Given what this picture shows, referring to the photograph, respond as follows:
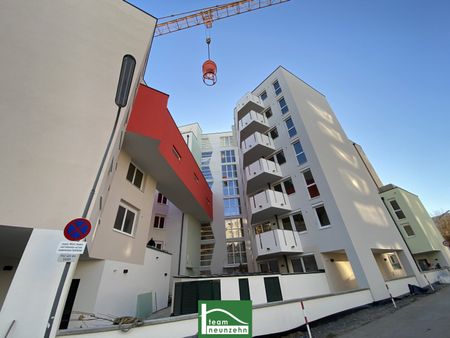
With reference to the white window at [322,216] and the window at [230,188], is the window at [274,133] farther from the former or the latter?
the window at [230,188]

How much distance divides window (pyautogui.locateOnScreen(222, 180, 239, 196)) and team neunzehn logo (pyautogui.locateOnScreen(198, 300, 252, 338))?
71.3 feet

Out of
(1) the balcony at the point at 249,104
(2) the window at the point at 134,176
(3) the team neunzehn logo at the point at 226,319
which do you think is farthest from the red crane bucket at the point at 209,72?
(3) the team neunzehn logo at the point at 226,319

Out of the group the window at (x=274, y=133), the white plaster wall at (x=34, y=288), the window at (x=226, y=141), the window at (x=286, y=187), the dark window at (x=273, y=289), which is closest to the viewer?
the white plaster wall at (x=34, y=288)

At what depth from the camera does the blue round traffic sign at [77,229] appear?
3717 mm

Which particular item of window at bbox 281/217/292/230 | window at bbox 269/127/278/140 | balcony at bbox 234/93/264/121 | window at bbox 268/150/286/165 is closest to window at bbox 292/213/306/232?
window at bbox 281/217/292/230

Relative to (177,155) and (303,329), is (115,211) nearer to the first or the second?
(177,155)

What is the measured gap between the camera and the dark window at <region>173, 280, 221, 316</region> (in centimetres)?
818

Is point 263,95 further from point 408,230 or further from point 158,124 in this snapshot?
point 408,230

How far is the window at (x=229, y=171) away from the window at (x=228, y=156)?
0.79 meters

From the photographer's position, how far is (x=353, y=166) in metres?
17.1

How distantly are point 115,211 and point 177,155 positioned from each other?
5378 mm

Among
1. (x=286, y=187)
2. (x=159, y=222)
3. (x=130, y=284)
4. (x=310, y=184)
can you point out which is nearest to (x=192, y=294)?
(x=130, y=284)

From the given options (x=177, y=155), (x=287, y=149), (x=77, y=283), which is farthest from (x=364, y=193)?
(x=77, y=283)

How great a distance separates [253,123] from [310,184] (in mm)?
7456
